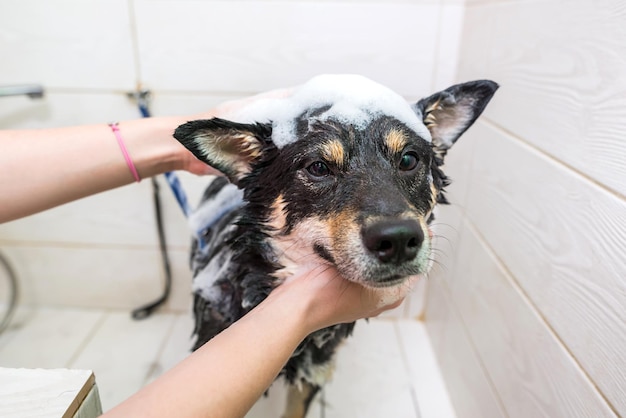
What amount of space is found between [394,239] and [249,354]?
296 millimetres

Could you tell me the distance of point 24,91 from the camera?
153 cm

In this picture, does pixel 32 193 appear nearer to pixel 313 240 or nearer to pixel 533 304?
pixel 313 240

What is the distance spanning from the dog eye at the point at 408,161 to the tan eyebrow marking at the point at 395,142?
0.07ft

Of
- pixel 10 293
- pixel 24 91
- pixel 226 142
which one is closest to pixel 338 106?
pixel 226 142

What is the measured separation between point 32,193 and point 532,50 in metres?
1.19

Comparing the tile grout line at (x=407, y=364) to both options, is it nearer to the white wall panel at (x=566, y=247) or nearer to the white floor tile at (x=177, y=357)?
the white floor tile at (x=177, y=357)

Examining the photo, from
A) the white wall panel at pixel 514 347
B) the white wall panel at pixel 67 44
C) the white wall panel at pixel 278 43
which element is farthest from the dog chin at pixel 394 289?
the white wall panel at pixel 67 44

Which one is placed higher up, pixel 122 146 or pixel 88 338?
pixel 122 146

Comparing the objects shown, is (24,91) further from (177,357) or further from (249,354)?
(249,354)

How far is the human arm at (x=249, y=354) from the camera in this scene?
0.65m

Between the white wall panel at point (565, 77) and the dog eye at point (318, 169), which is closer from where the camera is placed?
the white wall panel at point (565, 77)

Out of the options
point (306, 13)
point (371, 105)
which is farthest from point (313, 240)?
point (306, 13)

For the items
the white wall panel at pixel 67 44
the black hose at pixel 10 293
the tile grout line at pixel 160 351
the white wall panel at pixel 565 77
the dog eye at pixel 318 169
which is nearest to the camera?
the white wall panel at pixel 565 77

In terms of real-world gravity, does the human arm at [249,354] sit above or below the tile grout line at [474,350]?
above
